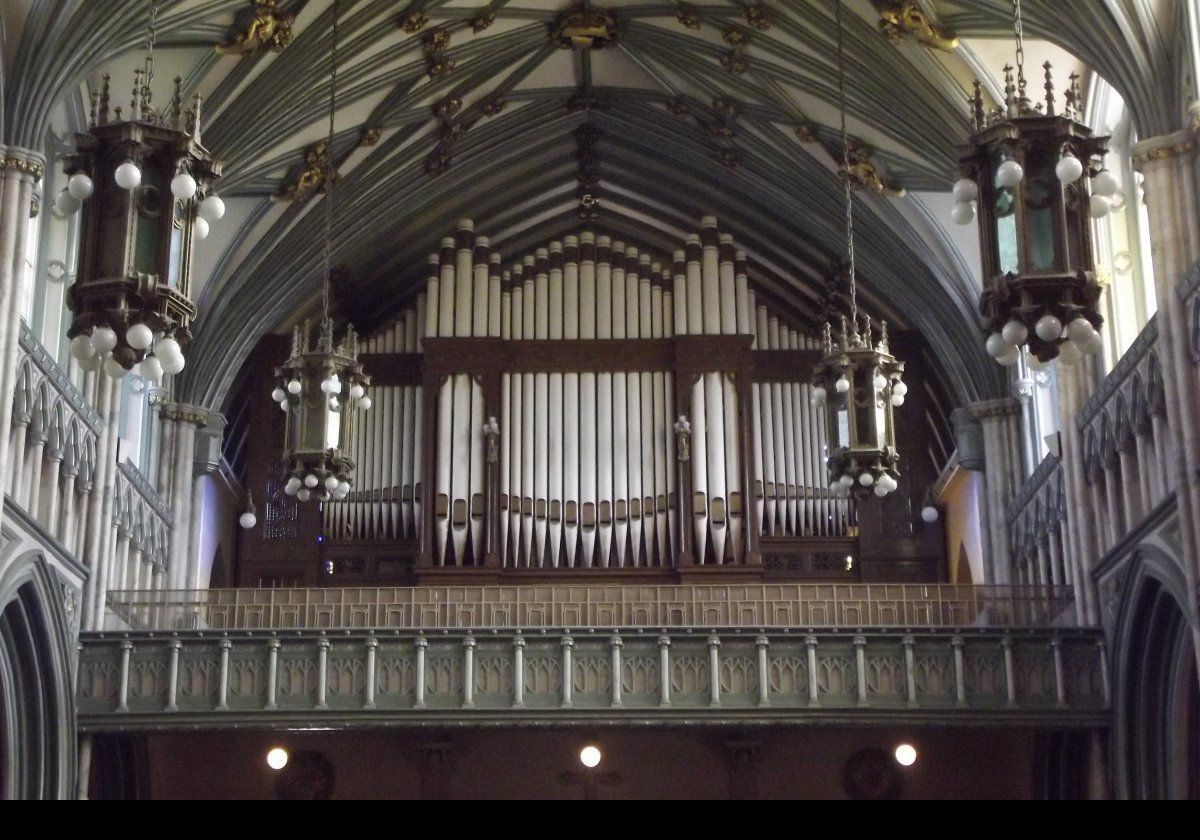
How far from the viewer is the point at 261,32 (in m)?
19.5

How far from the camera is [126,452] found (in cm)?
2127

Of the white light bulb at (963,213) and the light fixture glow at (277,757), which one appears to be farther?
the light fixture glow at (277,757)

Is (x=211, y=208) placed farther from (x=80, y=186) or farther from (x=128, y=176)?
(x=80, y=186)

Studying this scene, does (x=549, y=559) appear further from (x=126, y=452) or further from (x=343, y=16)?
(x=343, y=16)

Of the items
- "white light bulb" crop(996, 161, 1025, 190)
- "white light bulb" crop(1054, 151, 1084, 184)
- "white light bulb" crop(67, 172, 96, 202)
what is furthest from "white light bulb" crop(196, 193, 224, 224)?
"white light bulb" crop(1054, 151, 1084, 184)

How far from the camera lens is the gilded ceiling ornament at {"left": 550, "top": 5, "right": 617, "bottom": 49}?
2309cm

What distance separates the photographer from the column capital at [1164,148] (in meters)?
15.8

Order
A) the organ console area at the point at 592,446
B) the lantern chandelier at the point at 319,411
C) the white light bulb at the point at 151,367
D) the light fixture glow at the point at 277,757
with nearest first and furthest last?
the white light bulb at the point at 151,367, the lantern chandelier at the point at 319,411, the light fixture glow at the point at 277,757, the organ console area at the point at 592,446

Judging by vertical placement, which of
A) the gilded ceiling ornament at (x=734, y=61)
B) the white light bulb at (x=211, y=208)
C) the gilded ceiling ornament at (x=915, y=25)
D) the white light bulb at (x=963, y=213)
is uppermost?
the gilded ceiling ornament at (x=734, y=61)

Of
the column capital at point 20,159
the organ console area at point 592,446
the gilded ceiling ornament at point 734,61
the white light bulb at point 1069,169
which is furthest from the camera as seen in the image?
the organ console area at point 592,446

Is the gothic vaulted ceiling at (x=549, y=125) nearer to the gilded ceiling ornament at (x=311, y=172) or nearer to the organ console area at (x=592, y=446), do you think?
the gilded ceiling ornament at (x=311, y=172)

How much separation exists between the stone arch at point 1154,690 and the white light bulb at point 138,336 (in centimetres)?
1018

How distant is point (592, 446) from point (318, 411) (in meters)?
7.75

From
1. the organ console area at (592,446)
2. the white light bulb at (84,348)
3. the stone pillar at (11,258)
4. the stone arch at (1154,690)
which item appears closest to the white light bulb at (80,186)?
the white light bulb at (84,348)
